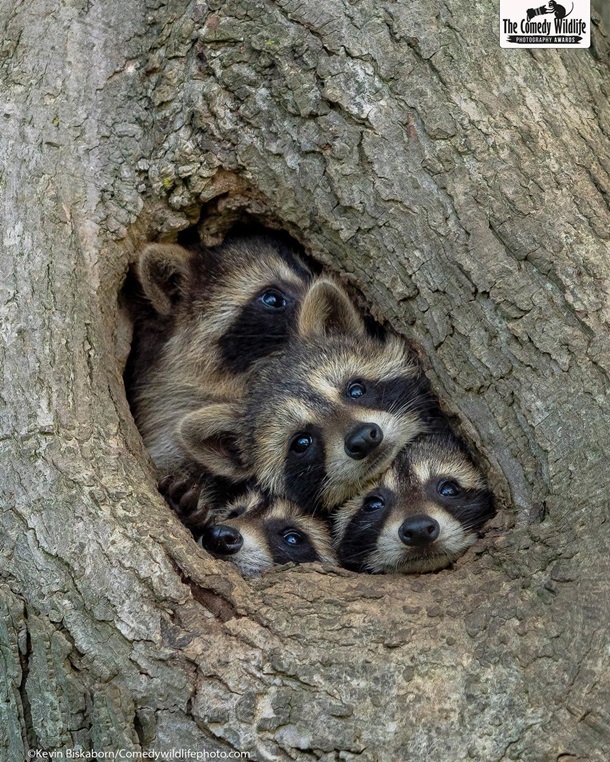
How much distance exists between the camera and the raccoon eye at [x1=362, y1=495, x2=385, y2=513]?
4.40 meters

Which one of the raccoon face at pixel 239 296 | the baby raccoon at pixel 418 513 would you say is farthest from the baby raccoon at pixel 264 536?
the raccoon face at pixel 239 296

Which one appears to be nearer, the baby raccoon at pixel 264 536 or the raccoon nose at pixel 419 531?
the raccoon nose at pixel 419 531

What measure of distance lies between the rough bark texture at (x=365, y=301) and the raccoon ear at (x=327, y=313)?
0.27 meters

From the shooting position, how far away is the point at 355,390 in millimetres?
4664

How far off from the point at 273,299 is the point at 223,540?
142 cm

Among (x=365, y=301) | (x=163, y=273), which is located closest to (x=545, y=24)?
(x=365, y=301)

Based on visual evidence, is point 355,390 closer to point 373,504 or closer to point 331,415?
point 331,415

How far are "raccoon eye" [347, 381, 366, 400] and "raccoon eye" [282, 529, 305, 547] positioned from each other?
74 centimetres

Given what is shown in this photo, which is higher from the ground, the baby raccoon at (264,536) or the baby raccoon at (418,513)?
the baby raccoon at (418,513)

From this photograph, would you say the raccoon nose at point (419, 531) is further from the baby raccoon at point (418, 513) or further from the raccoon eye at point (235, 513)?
the raccoon eye at point (235, 513)

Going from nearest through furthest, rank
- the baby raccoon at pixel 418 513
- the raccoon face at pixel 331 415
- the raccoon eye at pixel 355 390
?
the baby raccoon at pixel 418 513, the raccoon face at pixel 331 415, the raccoon eye at pixel 355 390

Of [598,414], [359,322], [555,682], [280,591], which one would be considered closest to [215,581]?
[280,591]

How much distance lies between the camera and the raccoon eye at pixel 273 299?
4.99m

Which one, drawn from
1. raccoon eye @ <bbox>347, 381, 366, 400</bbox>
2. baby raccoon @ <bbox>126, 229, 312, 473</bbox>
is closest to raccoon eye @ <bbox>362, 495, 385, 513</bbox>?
raccoon eye @ <bbox>347, 381, 366, 400</bbox>
